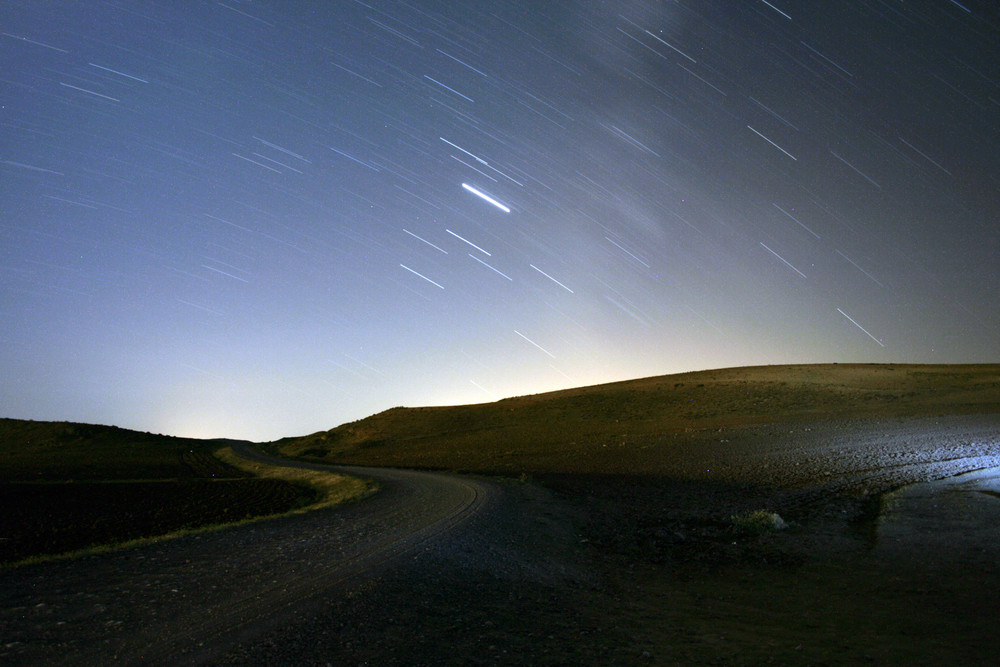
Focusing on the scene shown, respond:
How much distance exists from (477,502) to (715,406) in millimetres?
30871

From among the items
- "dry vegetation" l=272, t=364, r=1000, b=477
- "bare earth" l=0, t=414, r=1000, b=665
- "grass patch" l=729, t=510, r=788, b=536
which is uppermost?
"dry vegetation" l=272, t=364, r=1000, b=477

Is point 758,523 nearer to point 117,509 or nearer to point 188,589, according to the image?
point 188,589

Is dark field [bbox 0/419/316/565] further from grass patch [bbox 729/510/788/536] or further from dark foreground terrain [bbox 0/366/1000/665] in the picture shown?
grass patch [bbox 729/510/788/536]

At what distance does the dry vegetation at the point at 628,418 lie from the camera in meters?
28.1

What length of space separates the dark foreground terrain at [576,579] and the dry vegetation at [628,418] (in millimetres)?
6366

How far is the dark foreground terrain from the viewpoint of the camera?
573 cm

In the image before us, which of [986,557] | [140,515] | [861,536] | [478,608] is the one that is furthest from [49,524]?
[986,557]

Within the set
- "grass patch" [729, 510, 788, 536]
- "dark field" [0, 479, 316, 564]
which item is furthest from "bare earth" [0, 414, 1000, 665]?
"dark field" [0, 479, 316, 564]

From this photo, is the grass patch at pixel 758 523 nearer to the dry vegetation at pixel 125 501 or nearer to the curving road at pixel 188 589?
the curving road at pixel 188 589

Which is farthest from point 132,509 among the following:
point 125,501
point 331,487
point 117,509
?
point 331,487

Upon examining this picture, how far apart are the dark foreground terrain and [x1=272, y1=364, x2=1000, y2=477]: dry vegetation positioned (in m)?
6.37

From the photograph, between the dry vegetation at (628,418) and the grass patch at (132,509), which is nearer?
the grass patch at (132,509)

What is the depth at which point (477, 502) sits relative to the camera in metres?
15.4

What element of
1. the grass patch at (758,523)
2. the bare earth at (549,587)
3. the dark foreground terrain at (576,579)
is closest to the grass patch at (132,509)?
the dark foreground terrain at (576,579)
